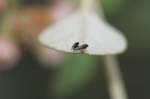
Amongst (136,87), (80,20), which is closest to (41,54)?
(80,20)

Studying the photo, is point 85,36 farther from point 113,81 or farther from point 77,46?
point 113,81

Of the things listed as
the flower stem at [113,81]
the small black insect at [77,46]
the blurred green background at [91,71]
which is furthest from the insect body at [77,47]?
the blurred green background at [91,71]

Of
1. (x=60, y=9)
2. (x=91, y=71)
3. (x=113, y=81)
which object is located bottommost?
(x=113, y=81)

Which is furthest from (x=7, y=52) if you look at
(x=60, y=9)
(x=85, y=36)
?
(x=85, y=36)

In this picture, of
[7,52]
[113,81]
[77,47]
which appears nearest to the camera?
[77,47]

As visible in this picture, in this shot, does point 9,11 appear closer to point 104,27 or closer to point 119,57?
point 104,27

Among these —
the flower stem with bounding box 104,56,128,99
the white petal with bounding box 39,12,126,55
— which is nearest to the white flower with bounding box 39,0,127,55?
the white petal with bounding box 39,12,126,55
